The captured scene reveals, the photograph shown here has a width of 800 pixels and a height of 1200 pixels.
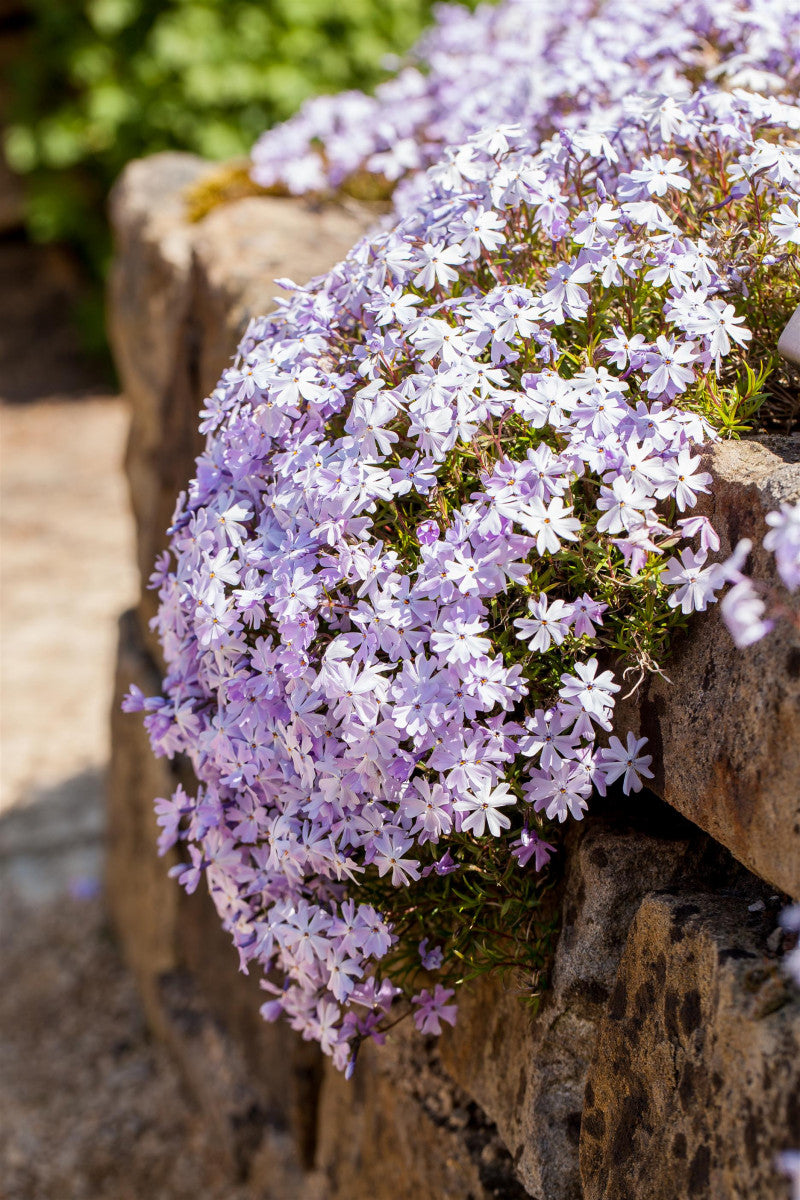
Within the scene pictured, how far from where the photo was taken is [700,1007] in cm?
133

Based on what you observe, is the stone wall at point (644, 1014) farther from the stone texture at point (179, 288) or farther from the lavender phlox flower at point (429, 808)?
the lavender phlox flower at point (429, 808)

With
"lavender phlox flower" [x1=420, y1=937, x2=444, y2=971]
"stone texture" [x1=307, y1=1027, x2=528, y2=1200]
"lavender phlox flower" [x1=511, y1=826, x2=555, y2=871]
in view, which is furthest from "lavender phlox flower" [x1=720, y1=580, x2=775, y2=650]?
"stone texture" [x1=307, y1=1027, x2=528, y2=1200]

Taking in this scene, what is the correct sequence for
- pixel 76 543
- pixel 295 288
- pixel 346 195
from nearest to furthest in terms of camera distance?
pixel 295 288 → pixel 346 195 → pixel 76 543

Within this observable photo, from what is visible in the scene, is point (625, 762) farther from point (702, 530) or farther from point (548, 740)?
point (702, 530)

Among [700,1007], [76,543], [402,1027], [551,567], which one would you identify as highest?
[551,567]

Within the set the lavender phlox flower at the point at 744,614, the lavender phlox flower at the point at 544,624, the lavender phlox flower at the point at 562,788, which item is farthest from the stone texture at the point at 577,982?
the lavender phlox flower at the point at 744,614

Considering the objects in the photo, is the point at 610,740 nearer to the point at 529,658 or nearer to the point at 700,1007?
the point at 529,658

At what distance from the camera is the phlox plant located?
4.50 feet

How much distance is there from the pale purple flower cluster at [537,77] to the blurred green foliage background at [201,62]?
12.0ft

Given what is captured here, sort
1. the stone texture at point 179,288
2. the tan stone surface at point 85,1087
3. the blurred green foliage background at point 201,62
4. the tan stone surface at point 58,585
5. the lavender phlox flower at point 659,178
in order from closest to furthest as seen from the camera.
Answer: the lavender phlox flower at point 659,178, the stone texture at point 179,288, the tan stone surface at point 85,1087, the tan stone surface at point 58,585, the blurred green foliage background at point 201,62

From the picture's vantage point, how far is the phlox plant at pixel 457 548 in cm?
137

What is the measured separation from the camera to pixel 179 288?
3.06m

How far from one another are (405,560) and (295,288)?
530mm

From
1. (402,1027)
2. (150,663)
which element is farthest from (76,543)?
(402,1027)
